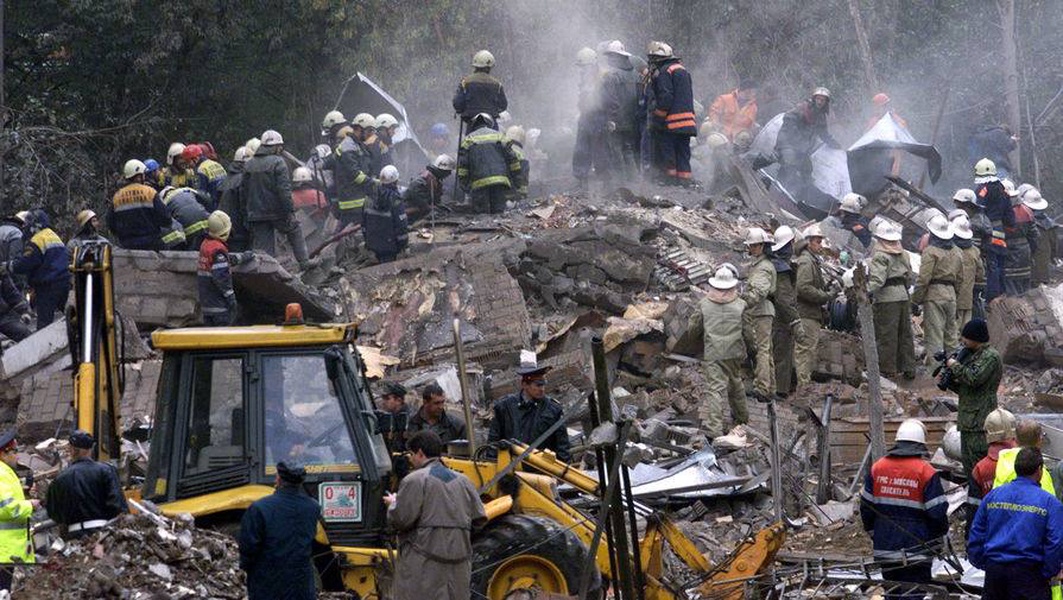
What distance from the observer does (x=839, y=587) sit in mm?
9273

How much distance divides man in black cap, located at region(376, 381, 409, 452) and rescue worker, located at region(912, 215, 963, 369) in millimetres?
6911

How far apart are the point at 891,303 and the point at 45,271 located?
8.65 meters

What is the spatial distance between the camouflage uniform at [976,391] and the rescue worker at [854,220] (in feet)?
27.5

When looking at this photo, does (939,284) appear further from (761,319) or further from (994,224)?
(761,319)

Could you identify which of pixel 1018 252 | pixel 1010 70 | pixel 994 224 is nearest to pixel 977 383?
pixel 994 224

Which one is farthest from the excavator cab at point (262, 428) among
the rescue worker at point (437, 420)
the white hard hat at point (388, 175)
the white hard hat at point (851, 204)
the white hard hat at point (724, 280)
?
the white hard hat at point (851, 204)

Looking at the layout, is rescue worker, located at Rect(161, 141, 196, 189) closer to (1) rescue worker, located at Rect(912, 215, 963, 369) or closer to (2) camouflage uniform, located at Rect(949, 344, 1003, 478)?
(1) rescue worker, located at Rect(912, 215, 963, 369)

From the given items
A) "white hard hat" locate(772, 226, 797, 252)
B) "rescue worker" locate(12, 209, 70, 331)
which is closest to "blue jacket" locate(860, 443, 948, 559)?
"white hard hat" locate(772, 226, 797, 252)

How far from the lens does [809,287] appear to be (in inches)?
602

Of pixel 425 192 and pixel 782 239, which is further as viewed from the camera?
pixel 425 192

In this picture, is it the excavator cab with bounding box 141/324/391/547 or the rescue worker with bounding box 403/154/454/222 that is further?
the rescue worker with bounding box 403/154/454/222

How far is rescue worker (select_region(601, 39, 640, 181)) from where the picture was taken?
19.5 m

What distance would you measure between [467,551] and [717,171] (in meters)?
14.4

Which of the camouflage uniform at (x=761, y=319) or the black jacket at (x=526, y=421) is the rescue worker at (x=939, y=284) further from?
the black jacket at (x=526, y=421)
